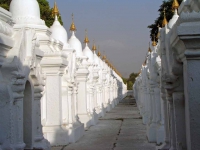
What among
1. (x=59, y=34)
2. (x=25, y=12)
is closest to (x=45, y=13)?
(x=59, y=34)

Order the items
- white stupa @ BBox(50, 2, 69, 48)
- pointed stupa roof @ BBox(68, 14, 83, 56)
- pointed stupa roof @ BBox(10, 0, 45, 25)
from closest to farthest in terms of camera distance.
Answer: pointed stupa roof @ BBox(10, 0, 45, 25)
white stupa @ BBox(50, 2, 69, 48)
pointed stupa roof @ BBox(68, 14, 83, 56)

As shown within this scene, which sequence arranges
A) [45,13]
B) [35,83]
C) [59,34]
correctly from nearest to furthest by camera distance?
[35,83], [59,34], [45,13]

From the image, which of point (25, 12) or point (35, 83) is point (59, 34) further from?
point (35, 83)

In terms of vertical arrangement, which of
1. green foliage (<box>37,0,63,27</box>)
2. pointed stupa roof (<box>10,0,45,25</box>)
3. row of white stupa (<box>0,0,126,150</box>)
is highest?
green foliage (<box>37,0,63,27</box>)

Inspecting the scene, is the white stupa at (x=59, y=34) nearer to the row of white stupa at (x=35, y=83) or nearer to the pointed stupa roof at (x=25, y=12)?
the row of white stupa at (x=35, y=83)

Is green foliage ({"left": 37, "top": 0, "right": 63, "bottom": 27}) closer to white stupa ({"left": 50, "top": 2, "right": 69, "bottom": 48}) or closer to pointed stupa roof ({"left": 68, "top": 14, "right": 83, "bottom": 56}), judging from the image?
pointed stupa roof ({"left": 68, "top": 14, "right": 83, "bottom": 56})

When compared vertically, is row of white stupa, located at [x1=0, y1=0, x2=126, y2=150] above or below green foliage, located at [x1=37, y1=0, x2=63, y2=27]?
below

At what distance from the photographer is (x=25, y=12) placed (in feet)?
31.7

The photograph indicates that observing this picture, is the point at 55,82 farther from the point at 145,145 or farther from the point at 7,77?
the point at 7,77

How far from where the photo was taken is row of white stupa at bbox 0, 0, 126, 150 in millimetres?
6387

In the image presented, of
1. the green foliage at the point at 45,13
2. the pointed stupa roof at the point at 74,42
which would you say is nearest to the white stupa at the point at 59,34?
the pointed stupa roof at the point at 74,42

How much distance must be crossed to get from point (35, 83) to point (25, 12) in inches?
91.7

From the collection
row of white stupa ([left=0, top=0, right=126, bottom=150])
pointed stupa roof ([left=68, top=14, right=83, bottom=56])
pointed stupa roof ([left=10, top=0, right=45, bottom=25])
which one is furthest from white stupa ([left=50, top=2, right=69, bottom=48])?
pointed stupa roof ([left=10, top=0, right=45, bottom=25])

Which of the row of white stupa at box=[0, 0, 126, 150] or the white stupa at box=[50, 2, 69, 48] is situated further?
the white stupa at box=[50, 2, 69, 48]
